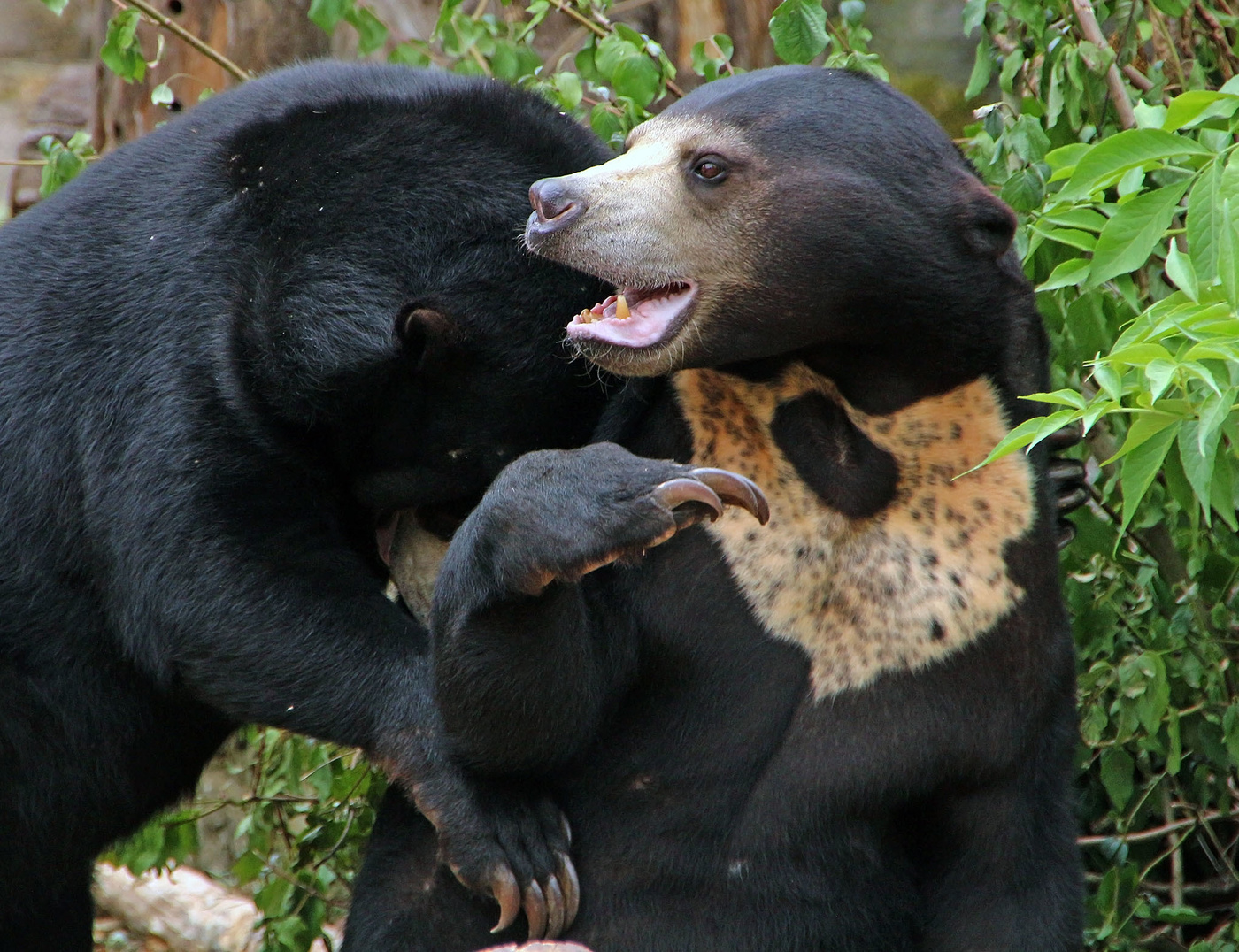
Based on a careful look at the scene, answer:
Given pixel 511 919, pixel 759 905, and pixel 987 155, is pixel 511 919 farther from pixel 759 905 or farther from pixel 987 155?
pixel 987 155

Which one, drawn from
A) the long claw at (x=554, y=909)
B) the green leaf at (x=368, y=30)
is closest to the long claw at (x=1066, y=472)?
the long claw at (x=554, y=909)

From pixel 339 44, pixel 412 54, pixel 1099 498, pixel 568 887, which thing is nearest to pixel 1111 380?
pixel 568 887

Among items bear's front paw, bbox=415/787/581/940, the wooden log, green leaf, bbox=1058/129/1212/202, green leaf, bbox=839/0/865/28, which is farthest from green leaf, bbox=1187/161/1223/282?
the wooden log

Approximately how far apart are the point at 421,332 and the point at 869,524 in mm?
940

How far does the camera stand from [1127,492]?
225cm

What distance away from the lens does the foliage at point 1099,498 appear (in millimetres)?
3182

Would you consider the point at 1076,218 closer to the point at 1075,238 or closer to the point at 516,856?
the point at 1075,238

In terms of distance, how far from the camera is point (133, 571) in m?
2.93

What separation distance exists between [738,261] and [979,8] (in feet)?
4.21

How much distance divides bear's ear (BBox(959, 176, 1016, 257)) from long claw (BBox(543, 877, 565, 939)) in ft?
4.07

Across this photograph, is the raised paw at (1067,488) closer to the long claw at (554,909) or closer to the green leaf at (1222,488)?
the green leaf at (1222,488)

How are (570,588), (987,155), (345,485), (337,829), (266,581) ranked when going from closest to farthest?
(570,588), (266,581), (345,485), (987,155), (337,829)

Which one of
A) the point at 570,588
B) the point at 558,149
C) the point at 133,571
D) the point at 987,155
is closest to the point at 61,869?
the point at 133,571

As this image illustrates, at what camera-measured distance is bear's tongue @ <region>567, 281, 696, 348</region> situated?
2.54 meters
